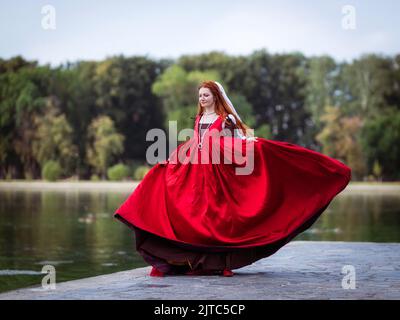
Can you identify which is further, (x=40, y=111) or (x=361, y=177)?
(x=40, y=111)

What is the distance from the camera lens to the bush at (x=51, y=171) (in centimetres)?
5031

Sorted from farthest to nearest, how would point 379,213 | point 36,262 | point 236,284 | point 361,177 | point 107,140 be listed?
point 107,140 → point 361,177 → point 379,213 → point 36,262 → point 236,284

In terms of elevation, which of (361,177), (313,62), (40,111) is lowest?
(361,177)

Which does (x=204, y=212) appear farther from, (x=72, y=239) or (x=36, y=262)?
(x=72, y=239)

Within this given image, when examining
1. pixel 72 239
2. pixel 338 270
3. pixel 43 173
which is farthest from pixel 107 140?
pixel 338 270

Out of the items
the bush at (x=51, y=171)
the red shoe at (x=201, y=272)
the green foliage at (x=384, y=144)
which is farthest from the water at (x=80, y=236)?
the bush at (x=51, y=171)

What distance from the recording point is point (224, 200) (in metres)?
6.60

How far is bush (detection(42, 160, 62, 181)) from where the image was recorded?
165 ft

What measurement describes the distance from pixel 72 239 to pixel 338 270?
8857 millimetres

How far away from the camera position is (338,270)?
6.91 meters

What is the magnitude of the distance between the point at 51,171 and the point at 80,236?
35.4 m
